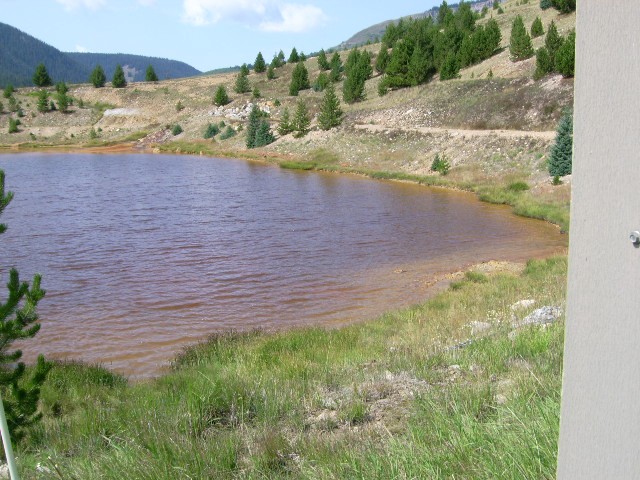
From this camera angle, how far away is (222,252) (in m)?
19.0

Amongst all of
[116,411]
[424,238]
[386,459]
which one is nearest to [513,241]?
[424,238]

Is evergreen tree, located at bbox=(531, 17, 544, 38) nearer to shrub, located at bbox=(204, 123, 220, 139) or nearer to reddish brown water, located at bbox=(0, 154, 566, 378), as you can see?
reddish brown water, located at bbox=(0, 154, 566, 378)

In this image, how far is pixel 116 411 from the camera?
5641 mm

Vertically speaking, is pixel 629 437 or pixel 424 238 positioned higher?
pixel 629 437

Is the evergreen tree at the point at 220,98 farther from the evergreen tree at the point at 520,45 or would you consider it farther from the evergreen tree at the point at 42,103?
the evergreen tree at the point at 520,45

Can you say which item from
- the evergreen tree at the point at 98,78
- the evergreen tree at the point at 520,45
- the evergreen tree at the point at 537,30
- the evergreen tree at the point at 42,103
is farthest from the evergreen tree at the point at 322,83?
the evergreen tree at the point at 98,78

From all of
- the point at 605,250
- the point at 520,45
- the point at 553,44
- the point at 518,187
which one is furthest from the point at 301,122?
the point at 605,250

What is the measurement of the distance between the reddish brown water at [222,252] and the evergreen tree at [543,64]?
1530 centimetres

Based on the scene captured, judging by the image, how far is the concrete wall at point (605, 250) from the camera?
1452 mm

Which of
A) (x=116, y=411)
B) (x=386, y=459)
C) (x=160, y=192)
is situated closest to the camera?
(x=386, y=459)

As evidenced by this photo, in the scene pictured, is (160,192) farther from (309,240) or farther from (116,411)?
(116,411)

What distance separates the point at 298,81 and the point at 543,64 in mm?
36438

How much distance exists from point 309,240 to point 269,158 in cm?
3109

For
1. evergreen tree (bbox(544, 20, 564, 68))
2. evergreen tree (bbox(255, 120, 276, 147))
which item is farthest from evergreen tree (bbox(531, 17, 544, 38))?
evergreen tree (bbox(255, 120, 276, 147))
